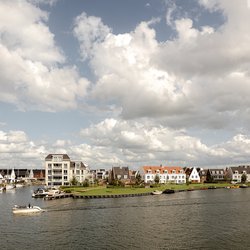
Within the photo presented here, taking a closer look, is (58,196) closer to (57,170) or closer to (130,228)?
(57,170)

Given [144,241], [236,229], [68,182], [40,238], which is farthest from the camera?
A: [68,182]

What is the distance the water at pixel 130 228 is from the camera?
164 feet

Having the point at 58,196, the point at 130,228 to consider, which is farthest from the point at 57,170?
the point at 130,228

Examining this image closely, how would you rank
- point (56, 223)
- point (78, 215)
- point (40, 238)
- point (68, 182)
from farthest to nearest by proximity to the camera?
point (68, 182) → point (78, 215) → point (56, 223) → point (40, 238)

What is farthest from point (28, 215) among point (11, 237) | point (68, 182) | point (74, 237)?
point (68, 182)

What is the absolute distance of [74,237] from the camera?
5525cm

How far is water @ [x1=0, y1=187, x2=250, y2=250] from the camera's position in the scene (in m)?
50.1

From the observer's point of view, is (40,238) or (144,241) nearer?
(144,241)

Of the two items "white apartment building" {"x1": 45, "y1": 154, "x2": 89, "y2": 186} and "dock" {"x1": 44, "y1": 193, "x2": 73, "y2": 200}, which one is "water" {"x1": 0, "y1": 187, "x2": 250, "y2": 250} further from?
"white apartment building" {"x1": 45, "y1": 154, "x2": 89, "y2": 186}

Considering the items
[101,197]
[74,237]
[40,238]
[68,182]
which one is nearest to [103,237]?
[74,237]

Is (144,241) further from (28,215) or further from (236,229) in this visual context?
(28,215)

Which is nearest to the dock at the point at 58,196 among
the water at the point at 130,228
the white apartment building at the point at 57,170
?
the water at the point at 130,228

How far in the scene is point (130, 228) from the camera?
6106 cm

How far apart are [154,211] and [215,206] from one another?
19.6 m
